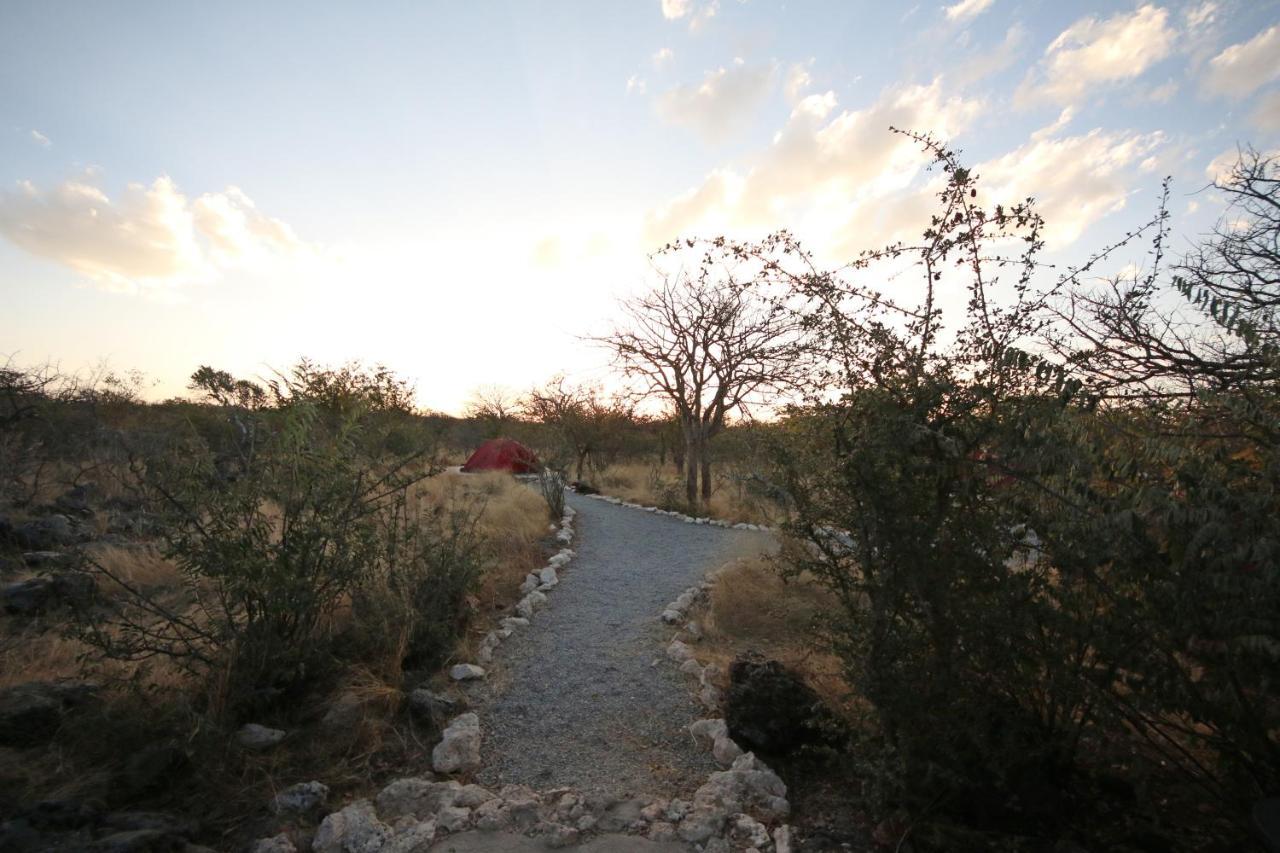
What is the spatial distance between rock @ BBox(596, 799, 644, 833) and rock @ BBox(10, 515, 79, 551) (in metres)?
7.98

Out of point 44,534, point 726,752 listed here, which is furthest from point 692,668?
point 44,534

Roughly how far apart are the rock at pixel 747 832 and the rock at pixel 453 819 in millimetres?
1235

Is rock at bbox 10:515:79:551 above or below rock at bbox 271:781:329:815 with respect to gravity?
above

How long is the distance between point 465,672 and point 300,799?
1588 millimetres

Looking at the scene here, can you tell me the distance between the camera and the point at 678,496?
15.1 metres

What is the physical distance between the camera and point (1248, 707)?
1825 mm

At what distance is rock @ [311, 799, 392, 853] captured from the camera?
269cm

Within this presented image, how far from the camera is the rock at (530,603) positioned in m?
6.09

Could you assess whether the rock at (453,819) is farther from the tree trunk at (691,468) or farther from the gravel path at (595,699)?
the tree trunk at (691,468)

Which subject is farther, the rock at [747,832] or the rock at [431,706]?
the rock at [431,706]

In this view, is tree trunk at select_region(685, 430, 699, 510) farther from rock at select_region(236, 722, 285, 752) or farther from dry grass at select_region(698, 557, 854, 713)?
rock at select_region(236, 722, 285, 752)

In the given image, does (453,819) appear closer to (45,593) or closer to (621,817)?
(621,817)

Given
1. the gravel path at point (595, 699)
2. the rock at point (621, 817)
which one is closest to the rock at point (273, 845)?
the gravel path at point (595, 699)

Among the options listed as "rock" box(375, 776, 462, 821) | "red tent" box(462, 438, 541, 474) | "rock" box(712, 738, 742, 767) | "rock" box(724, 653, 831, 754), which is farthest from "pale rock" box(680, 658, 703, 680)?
"red tent" box(462, 438, 541, 474)
